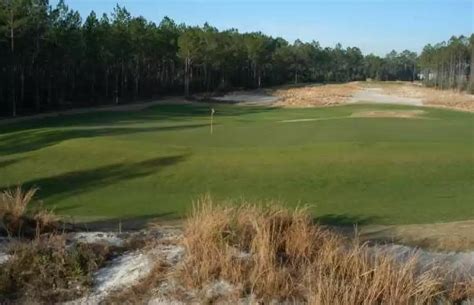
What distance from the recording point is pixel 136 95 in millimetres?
93625

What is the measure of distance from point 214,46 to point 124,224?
98.4m

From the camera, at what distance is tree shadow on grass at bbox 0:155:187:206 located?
20.1m

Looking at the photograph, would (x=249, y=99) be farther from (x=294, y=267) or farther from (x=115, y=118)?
(x=294, y=267)

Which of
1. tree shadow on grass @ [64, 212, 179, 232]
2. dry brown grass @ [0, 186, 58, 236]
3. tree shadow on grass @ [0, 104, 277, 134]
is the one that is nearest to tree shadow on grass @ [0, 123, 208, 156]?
tree shadow on grass @ [0, 104, 277, 134]

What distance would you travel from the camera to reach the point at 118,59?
291 feet

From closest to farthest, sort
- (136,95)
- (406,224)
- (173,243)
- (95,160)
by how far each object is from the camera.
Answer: (173,243) → (406,224) → (95,160) → (136,95)

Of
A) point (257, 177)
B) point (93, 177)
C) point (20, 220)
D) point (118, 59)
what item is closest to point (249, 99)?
point (118, 59)

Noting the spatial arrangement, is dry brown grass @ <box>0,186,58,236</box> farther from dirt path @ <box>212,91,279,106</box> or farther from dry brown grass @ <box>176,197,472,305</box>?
dirt path @ <box>212,91,279,106</box>

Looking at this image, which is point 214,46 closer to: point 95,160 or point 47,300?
point 95,160

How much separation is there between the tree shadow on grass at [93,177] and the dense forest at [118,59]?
4278cm

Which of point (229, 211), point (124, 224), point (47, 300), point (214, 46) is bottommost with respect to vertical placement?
point (124, 224)

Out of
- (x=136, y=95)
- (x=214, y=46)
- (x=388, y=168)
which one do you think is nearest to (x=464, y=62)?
(x=214, y=46)

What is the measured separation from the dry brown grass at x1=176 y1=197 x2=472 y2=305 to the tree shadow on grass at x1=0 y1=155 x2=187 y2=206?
1363cm

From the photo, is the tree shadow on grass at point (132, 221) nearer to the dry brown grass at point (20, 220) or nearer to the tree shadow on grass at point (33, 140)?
the dry brown grass at point (20, 220)
